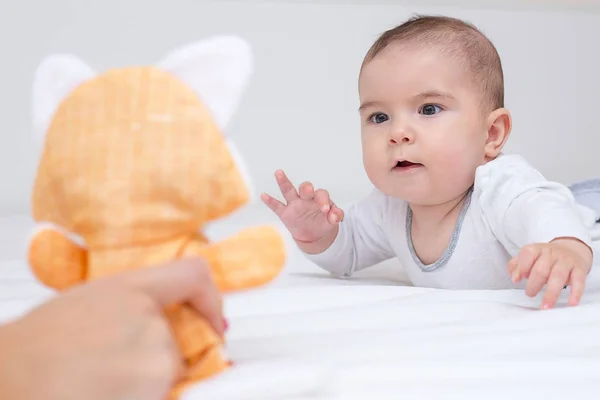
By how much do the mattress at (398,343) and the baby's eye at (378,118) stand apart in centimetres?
27

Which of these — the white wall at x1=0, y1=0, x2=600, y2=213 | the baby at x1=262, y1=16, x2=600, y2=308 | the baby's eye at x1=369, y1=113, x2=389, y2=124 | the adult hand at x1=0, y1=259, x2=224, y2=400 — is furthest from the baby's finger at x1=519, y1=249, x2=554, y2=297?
the white wall at x1=0, y1=0, x2=600, y2=213

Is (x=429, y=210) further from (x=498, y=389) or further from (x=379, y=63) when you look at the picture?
(x=498, y=389)


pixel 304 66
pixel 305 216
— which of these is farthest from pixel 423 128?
pixel 304 66

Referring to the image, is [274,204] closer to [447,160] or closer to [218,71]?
[447,160]

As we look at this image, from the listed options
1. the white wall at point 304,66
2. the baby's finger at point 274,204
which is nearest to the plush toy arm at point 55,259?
the baby's finger at point 274,204

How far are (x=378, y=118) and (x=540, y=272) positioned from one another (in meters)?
0.38

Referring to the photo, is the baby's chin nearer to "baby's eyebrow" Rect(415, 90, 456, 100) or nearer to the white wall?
"baby's eyebrow" Rect(415, 90, 456, 100)

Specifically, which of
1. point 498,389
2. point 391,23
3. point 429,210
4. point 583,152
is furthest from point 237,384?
point 583,152

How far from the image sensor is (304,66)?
7.22 feet

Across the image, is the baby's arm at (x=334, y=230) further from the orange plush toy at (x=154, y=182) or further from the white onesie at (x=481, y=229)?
the orange plush toy at (x=154, y=182)

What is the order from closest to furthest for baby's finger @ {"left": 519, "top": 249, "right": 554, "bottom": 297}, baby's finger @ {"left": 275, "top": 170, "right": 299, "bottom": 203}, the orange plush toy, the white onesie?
1. the orange plush toy
2. baby's finger @ {"left": 519, "top": 249, "right": 554, "bottom": 297}
3. the white onesie
4. baby's finger @ {"left": 275, "top": 170, "right": 299, "bottom": 203}

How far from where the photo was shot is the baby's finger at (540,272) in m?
0.86

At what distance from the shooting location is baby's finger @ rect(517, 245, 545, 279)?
2.84ft

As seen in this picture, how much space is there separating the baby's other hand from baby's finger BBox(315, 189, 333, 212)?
0.33 meters
